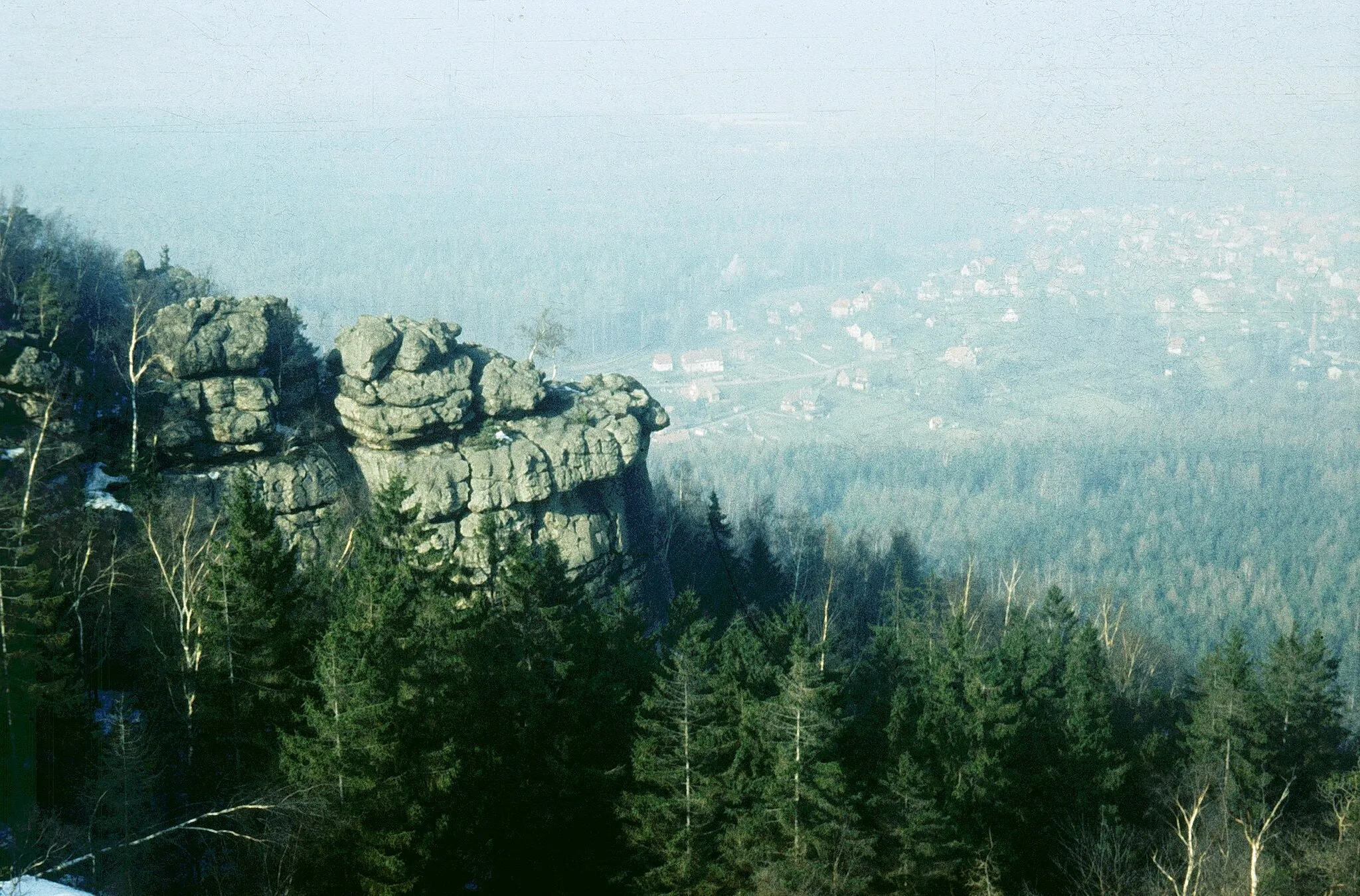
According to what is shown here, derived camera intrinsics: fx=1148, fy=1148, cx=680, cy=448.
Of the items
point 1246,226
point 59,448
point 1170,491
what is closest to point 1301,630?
point 1170,491

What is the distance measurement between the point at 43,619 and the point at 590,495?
21098 mm

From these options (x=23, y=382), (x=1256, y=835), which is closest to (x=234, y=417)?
(x=23, y=382)

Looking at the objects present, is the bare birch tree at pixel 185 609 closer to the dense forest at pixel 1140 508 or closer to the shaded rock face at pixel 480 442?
the shaded rock face at pixel 480 442

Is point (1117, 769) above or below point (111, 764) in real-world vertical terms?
below

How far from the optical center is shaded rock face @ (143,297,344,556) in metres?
33.7

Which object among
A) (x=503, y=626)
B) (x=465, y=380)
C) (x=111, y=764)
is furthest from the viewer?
(x=465, y=380)

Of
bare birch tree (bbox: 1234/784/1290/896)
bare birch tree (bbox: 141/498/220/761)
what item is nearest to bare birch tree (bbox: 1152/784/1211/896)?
bare birch tree (bbox: 1234/784/1290/896)

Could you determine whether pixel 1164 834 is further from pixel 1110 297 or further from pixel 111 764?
pixel 1110 297

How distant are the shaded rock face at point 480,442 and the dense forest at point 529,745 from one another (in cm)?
726

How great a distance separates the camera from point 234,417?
34344 mm

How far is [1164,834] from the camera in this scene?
25.2 meters

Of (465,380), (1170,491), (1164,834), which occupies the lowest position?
(1170,491)

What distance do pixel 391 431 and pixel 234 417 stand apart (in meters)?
4.86

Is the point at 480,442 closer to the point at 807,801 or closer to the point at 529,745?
the point at 529,745
